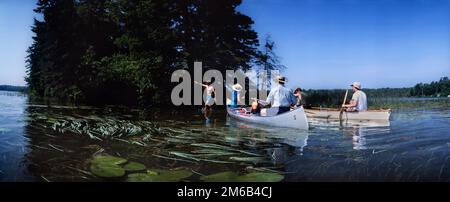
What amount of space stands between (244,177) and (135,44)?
17.8 metres

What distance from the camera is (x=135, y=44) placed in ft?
68.8

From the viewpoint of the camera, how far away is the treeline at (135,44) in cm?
2111

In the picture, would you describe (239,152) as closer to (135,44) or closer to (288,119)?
(288,119)

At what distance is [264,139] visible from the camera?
26.9 ft

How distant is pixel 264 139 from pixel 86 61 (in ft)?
59.4

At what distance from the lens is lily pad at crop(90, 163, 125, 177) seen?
477cm

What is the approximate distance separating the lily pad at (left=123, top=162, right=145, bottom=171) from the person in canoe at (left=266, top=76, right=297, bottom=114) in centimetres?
511

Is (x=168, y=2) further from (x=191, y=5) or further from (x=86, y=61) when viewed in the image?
(x=86, y=61)

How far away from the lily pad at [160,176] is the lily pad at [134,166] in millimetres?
219

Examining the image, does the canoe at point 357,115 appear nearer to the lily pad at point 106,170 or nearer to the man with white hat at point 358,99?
the man with white hat at point 358,99

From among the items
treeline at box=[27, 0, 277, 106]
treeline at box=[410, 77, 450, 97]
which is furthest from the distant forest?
treeline at box=[410, 77, 450, 97]

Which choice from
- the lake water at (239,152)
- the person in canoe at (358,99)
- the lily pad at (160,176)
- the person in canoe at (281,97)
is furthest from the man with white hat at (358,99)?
the lily pad at (160,176)

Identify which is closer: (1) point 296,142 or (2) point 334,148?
(2) point 334,148
